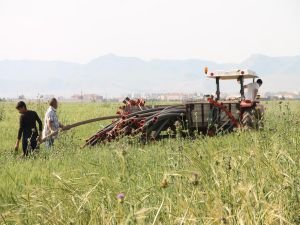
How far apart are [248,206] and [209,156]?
7.62ft

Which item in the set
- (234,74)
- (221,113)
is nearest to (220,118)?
(221,113)

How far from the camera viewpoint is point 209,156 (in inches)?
207

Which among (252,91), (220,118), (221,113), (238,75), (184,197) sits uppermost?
(238,75)

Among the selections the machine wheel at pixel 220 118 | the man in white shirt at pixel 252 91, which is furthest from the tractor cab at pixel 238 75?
the machine wheel at pixel 220 118

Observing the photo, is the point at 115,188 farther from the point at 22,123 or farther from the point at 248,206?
the point at 22,123

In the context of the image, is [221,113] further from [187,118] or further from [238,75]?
[238,75]

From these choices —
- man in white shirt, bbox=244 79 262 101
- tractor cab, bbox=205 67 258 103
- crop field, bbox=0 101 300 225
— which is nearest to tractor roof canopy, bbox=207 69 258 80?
tractor cab, bbox=205 67 258 103

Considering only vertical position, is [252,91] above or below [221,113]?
above

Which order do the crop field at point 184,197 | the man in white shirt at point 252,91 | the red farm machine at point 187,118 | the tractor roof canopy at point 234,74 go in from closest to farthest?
1. the crop field at point 184,197
2. the red farm machine at point 187,118
3. the man in white shirt at point 252,91
4. the tractor roof canopy at point 234,74

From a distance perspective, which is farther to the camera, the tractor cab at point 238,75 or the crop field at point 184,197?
the tractor cab at point 238,75

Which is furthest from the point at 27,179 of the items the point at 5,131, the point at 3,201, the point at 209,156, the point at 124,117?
the point at 5,131

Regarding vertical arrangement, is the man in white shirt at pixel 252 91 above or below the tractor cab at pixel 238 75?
below

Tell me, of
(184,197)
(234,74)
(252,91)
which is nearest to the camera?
(184,197)

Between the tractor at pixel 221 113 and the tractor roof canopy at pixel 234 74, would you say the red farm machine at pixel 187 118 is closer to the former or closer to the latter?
the tractor at pixel 221 113
